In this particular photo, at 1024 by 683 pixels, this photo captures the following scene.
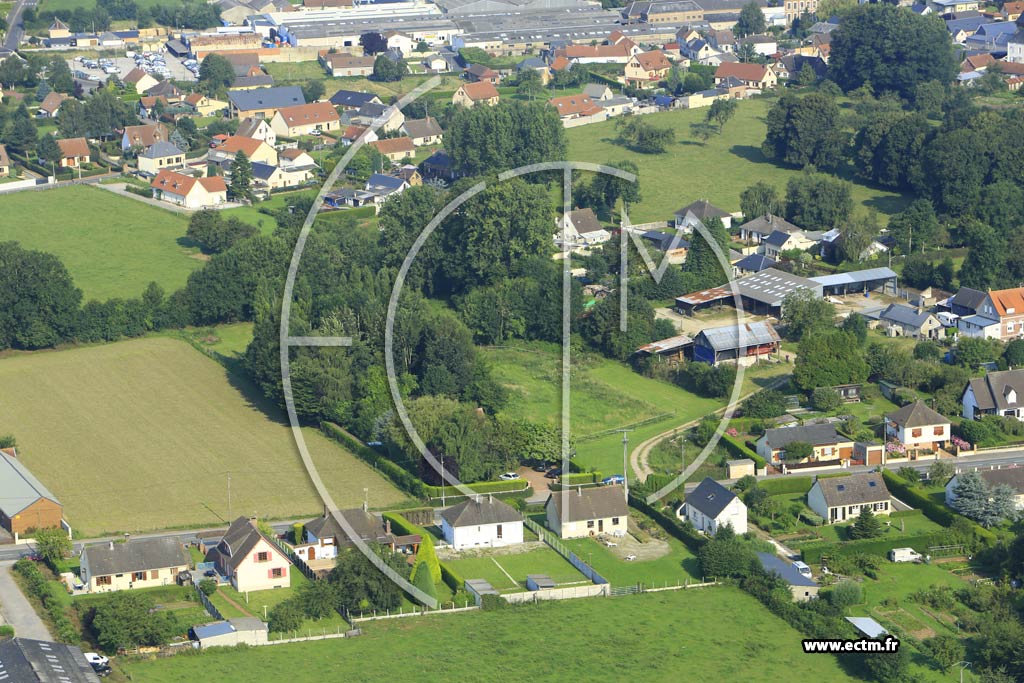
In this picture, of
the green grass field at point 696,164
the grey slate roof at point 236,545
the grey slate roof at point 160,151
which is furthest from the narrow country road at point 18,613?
the grey slate roof at point 160,151

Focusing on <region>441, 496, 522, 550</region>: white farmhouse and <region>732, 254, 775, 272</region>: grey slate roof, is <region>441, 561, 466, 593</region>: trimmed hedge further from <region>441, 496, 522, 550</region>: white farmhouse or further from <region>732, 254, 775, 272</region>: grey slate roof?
<region>732, 254, 775, 272</region>: grey slate roof

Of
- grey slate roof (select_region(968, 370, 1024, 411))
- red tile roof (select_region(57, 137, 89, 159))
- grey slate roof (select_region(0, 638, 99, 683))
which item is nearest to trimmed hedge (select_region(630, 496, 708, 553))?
grey slate roof (select_region(968, 370, 1024, 411))

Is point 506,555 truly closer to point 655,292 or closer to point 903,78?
point 655,292

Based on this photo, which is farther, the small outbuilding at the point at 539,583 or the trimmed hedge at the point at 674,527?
→ the trimmed hedge at the point at 674,527

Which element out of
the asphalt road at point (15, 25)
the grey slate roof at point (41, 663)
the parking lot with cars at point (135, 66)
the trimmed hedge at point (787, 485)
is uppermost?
the asphalt road at point (15, 25)

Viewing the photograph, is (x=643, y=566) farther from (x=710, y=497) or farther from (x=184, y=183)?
(x=184, y=183)

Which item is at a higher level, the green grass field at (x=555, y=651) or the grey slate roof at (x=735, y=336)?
the grey slate roof at (x=735, y=336)

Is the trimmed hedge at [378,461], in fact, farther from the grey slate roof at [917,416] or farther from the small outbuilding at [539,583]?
the grey slate roof at [917,416]
